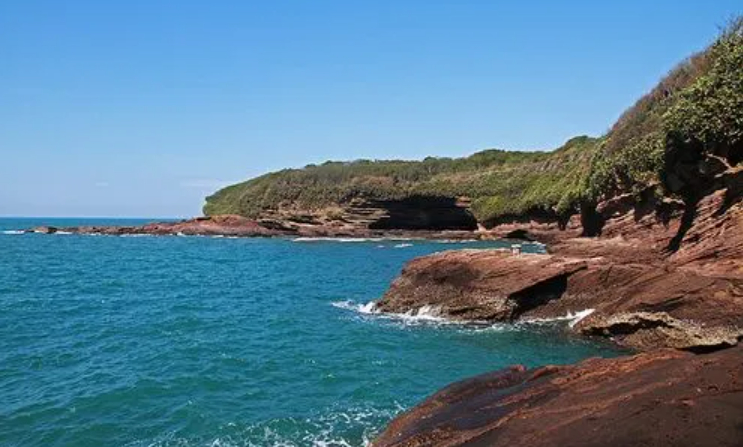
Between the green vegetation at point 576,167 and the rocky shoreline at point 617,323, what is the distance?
206 centimetres

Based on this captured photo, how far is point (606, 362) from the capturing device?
1202 cm

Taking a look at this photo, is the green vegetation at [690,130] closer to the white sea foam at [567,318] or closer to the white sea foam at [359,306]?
the white sea foam at [567,318]

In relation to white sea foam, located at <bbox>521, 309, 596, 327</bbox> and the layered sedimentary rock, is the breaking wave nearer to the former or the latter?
the layered sedimentary rock

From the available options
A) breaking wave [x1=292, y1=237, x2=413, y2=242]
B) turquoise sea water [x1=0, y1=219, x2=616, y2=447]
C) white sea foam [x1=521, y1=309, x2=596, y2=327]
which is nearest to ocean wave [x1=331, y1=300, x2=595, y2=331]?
white sea foam [x1=521, y1=309, x2=596, y2=327]

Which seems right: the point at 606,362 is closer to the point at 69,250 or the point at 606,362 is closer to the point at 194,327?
the point at 194,327

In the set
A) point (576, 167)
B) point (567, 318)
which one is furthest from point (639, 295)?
point (576, 167)

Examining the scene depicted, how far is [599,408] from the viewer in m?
9.09

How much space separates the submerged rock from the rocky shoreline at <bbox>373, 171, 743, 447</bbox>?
3 cm

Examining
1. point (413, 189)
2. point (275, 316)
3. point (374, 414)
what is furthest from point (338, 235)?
point (374, 414)

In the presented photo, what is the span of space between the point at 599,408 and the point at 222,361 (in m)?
14.6

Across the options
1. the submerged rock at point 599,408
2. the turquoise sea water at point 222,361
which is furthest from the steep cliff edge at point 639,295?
the turquoise sea water at point 222,361

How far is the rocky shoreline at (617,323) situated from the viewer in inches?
331

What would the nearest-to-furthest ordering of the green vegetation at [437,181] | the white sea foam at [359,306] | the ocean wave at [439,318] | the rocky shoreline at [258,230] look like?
1. the ocean wave at [439,318]
2. the white sea foam at [359,306]
3. the green vegetation at [437,181]
4. the rocky shoreline at [258,230]

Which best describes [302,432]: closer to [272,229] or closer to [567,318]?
[567,318]
